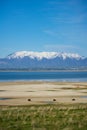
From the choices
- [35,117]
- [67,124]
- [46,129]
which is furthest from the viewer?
[35,117]

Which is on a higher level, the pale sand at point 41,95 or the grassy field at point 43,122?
the pale sand at point 41,95

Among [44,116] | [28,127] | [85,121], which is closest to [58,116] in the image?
[44,116]

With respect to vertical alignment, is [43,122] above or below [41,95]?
below

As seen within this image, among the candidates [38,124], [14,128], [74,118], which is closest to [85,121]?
[74,118]

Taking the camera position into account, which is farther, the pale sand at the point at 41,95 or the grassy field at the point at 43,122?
the pale sand at the point at 41,95

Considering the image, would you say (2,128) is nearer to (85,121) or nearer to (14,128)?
(14,128)

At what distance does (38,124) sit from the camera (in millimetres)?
22891

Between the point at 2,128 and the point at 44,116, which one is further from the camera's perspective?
the point at 44,116

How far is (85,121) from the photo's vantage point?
24.0m

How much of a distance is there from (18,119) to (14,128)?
3.80 m

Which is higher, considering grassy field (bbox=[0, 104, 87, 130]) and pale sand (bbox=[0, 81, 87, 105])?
pale sand (bbox=[0, 81, 87, 105])

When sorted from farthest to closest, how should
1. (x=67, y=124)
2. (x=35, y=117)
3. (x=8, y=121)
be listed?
(x=35, y=117), (x=8, y=121), (x=67, y=124)

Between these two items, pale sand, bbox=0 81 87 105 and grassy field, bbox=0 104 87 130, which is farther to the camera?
pale sand, bbox=0 81 87 105

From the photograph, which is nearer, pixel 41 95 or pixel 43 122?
pixel 43 122
